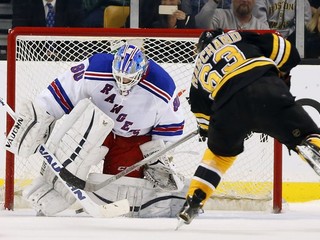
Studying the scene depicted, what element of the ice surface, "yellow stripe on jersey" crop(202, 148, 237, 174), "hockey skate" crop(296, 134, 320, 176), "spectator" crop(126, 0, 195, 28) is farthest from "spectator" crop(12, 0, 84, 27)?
"hockey skate" crop(296, 134, 320, 176)

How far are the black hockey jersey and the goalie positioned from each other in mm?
783

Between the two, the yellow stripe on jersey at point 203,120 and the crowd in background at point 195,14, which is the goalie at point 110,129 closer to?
the yellow stripe on jersey at point 203,120

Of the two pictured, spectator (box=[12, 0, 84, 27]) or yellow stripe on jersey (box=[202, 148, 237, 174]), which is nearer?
yellow stripe on jersey (box=[202, 148, 237, 174])

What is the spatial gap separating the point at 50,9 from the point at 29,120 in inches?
56.4

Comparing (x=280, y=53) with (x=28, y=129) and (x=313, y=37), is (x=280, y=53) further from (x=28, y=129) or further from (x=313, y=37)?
(x=313, y=37)

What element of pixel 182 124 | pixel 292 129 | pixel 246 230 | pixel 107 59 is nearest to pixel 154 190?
pixel 182 124

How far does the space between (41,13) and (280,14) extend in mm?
1332

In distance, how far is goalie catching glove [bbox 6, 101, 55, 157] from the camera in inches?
184

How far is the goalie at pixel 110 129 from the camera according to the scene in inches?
185

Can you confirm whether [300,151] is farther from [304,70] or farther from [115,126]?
[304,70]

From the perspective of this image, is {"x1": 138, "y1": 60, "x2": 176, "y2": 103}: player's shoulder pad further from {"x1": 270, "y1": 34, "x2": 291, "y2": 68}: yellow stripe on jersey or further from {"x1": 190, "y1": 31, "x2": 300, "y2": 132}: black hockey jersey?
{"x1": 270, "y1": 34, "x2": 291, "y2": 68}: yellow stripe on jersey

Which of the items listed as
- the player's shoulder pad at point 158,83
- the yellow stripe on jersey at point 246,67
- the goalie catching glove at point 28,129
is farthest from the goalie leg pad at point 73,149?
the yellow stripe on jersey at point 246,67

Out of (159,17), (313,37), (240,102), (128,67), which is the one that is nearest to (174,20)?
(159,17)

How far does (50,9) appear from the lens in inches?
235
